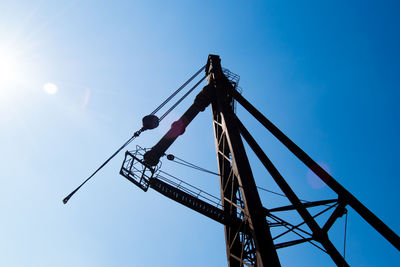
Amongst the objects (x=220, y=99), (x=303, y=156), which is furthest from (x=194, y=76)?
(x=303, y=156)

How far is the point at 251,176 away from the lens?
679 cm

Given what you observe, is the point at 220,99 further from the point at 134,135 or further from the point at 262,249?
the point at 262,249

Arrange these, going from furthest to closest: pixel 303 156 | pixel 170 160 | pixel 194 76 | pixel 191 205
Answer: pixel 194 76 < pixel 170 160 < pixel 303 156 < pixel 191 205

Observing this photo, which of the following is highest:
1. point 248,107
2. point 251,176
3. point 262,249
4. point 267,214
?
point 248,107

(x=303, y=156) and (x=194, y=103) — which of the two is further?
(x=194, y=103)

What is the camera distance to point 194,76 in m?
13.4

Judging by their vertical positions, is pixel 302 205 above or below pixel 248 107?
below

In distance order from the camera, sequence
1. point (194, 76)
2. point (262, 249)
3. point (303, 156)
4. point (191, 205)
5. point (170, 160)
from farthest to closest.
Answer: point (194, 76), point (170, 160), point (303, 156), point (191, 205), point (262, 249)

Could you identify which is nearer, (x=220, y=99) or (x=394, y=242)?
(x=394, y=242)

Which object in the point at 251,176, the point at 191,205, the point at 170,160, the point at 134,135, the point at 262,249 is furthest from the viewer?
the point at 134,135

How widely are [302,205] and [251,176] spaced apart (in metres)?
1.82

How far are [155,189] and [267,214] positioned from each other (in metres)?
3.57

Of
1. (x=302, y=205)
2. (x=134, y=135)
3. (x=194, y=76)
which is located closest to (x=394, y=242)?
(x=302, y=205)

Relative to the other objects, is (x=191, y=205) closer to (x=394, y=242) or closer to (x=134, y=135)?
(x=134, y=135)
